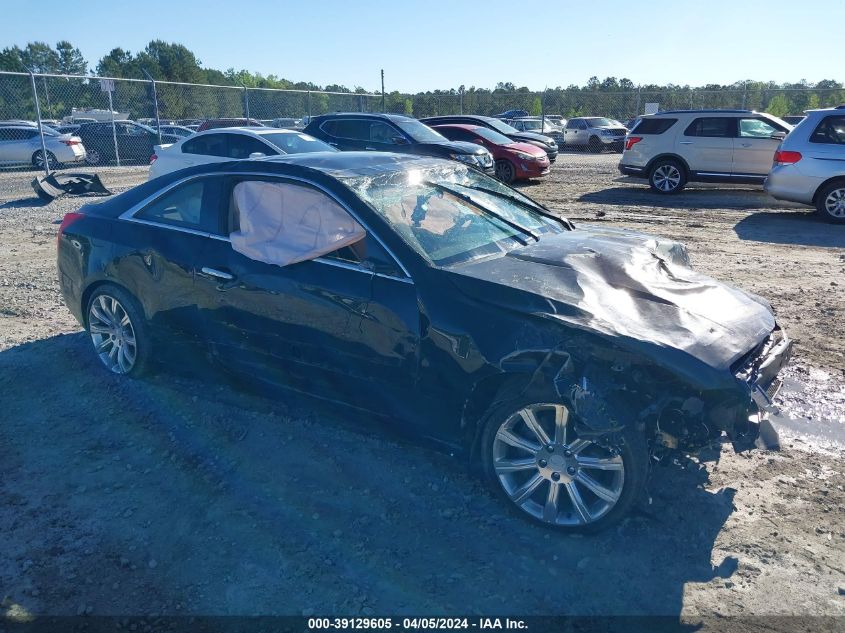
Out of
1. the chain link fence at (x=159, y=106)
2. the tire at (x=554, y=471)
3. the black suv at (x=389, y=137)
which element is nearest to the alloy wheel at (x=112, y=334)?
the tire at (x=554, y=471)

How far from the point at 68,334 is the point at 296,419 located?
9.12 ft

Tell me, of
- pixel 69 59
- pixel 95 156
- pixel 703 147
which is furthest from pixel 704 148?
pixel 69 59

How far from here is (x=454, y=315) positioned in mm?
3506

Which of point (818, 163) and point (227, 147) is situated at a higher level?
point (227, 147)

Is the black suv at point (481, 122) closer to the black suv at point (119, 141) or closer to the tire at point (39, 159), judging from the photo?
the black suv at point (119, 141)

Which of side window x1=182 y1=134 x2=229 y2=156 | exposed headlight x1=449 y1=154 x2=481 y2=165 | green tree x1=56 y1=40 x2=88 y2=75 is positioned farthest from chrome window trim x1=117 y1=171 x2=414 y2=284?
green tree x1=56 y1=40 x2=88 y2=75

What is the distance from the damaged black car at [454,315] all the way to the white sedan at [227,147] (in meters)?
7.46

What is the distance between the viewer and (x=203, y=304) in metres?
4.43

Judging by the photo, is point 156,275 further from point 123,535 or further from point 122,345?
point 123,535

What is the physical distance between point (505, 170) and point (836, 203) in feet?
27.3

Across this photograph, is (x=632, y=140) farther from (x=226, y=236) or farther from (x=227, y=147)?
(x=226, y=236)

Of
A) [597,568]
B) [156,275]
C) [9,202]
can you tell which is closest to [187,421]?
[156,275]

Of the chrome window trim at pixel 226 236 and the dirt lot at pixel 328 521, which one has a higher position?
the chrome window trim at pixel 226 236

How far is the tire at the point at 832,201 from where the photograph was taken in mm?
11164
